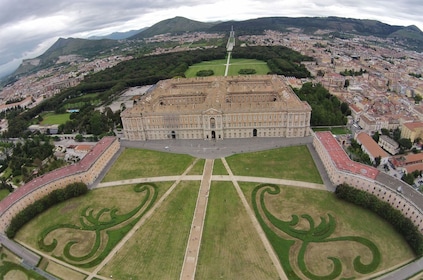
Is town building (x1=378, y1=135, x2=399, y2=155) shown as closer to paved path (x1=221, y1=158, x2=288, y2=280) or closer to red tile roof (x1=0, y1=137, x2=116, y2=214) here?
paved path (x1=221, y1=158, x2=288, y2=280)

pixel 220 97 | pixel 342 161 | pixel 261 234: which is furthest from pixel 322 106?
pixel 261 234

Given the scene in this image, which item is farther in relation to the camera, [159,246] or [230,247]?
[159,246]

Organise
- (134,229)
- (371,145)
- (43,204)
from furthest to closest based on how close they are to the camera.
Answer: (371,145) < (43,204) < (134,229)

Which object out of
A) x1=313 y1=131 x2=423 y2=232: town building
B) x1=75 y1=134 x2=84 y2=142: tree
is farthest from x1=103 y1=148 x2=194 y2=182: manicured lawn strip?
x1=313 y1=131 x2=423 y2=232: town building

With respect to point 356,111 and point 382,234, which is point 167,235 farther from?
point 356,111

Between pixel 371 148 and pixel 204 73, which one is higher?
pixel 204 73

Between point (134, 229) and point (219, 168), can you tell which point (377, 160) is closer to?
point (219, 168)

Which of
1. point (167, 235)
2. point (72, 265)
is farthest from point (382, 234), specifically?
point (72, 265)
